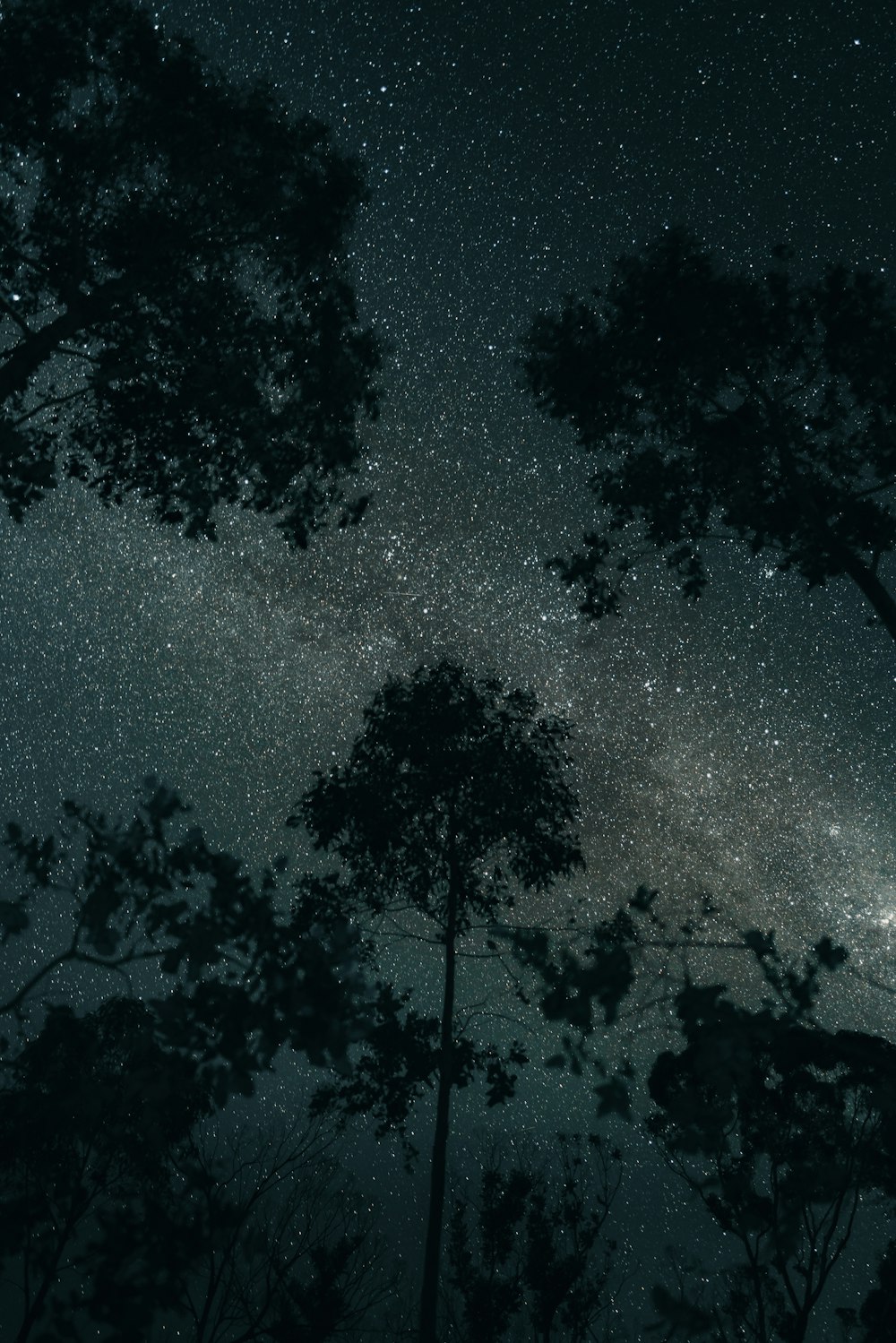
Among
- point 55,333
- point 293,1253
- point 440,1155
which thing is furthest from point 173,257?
point 293,1253

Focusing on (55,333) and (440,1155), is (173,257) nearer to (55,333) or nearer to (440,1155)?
(55,333)

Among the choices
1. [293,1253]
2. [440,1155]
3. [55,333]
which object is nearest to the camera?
[55,333]

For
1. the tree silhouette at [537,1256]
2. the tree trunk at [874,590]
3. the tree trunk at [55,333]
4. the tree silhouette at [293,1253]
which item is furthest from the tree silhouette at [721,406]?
the tree silhouette at [537,1256]

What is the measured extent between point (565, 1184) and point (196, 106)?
88.7 ft

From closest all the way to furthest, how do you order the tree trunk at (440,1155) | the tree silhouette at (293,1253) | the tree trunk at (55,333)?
the tree trunk at (55,333)
the tree trunk at (440,1155)
the tree silhouette at (293,1253)

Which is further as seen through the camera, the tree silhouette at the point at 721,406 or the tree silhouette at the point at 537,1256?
the tree silhouette at the point at 537,1256

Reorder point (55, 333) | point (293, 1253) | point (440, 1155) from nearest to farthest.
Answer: point (55, 333)
point (440, 1155)
point (293, 1253)

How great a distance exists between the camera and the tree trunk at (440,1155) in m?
12.2

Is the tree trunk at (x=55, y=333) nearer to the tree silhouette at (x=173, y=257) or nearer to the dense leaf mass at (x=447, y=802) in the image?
the tree silhouette at (x=173, y=257)

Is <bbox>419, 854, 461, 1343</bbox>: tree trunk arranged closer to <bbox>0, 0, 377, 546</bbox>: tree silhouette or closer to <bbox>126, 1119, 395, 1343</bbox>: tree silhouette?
<bbox>126, 1119, 395, 1343</bbox>: tree silhouette

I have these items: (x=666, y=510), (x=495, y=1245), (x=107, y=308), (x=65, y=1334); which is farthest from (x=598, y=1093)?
(x=495, y=1245)

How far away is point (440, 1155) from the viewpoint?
43.3ft

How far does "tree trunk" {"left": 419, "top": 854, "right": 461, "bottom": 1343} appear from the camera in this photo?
40.0 ft

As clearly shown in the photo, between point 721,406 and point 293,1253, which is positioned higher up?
point 721,406
